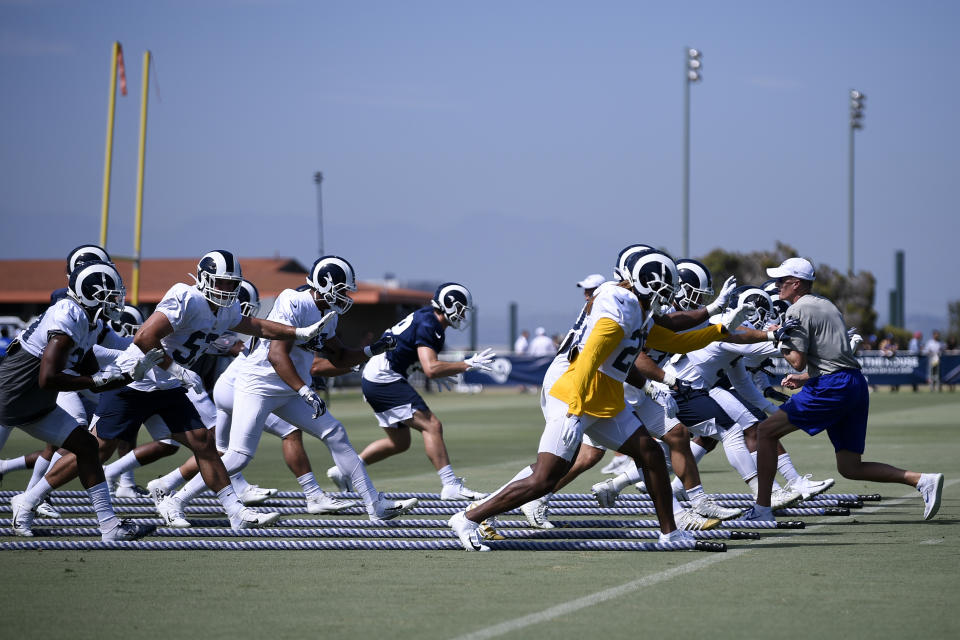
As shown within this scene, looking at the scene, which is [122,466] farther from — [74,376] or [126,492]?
[74,376]

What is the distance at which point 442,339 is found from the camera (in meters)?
12.1

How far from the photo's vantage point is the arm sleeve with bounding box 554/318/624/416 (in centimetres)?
841

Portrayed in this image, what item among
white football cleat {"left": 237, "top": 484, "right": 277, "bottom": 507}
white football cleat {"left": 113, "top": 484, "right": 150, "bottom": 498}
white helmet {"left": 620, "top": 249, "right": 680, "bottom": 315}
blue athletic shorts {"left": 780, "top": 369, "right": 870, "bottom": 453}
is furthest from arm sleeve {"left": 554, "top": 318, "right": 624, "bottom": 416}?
white football cleat {"left": 113, "top": 484, "right": 150, "bottom": 498}

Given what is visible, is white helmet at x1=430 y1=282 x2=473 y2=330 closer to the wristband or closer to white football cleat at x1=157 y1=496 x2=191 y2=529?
the wristband

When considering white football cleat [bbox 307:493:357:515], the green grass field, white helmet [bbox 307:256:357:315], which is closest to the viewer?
the green grass field

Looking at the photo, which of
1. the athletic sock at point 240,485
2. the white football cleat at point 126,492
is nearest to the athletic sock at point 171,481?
the athletic sock at point 240,485

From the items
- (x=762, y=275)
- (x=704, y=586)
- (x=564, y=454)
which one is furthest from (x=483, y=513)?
(x=762, y=275)

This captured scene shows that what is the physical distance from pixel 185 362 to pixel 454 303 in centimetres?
298

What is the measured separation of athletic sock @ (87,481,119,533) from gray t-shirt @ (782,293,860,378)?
5.24 metres

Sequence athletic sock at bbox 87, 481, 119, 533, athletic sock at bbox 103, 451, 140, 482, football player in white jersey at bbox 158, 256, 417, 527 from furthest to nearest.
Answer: athletic sock at bbox 103, 451, 140, 482
football player in white jersey at bbox 158, 256, 417, 527
athletic sock at bbox 87, 481, 119, 533

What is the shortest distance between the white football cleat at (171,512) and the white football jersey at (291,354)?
1081mm

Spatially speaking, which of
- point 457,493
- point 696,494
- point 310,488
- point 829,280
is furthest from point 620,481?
point 829,280

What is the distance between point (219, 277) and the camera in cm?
982

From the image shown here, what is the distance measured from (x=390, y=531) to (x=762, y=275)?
158 feet
